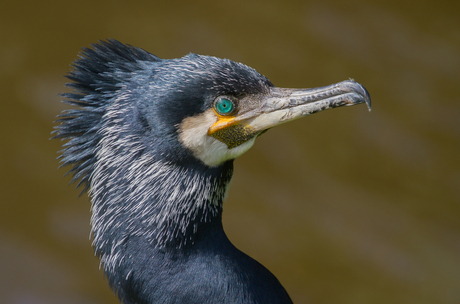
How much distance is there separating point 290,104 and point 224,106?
0.22m

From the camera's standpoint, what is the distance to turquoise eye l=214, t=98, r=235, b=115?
1606 mm

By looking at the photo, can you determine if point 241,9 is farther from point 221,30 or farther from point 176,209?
point 176,209

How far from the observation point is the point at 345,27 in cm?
374

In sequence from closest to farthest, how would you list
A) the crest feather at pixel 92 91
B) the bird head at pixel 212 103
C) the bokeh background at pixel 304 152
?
the bird head at pixel 212 103, the crest feather at pixel 92 91, the bokeh background at pixel 304 152

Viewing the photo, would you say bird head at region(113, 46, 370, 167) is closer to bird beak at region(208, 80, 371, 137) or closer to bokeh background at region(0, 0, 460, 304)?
bird beak at region(208, 80, 371, 137)

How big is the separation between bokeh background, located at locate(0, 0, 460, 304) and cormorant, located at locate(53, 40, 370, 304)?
202 centimetres

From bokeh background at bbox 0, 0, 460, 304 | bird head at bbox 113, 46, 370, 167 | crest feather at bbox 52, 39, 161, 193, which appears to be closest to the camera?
bird head at bbox 113, 46, 370, 167

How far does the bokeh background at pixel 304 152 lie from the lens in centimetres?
367

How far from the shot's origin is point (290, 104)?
165cm

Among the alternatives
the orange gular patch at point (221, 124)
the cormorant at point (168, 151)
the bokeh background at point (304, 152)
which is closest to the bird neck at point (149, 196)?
the cormorant at point (168, 151)

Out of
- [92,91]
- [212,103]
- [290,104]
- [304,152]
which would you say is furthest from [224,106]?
[304,152]

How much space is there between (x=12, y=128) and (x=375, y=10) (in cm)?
283

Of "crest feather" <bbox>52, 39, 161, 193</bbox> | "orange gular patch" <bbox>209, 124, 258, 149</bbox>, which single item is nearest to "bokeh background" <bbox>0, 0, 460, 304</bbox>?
"crest feather" <bbox>52, 39, 161, 193</bbox>

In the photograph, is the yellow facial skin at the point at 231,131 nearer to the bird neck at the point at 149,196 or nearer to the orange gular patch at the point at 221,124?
the orange gular patch at the point at 221,124
